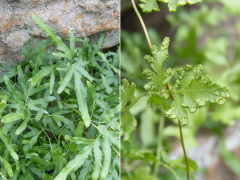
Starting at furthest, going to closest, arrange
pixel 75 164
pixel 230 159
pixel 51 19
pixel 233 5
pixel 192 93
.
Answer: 1. pixel 230 159
2. pixel 233 5
3. pixel 51 19
4. pixel 75 164
5. pixel 192 93

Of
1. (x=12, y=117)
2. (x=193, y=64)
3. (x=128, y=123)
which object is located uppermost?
(x=128, y=123)

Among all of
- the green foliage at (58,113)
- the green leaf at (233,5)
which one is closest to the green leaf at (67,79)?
the green foliage at (58,113)

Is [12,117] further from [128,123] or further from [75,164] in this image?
[128,123]

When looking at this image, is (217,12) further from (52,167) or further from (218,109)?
(52,167)

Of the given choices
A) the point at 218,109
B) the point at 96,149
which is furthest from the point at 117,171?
the point at 218,109


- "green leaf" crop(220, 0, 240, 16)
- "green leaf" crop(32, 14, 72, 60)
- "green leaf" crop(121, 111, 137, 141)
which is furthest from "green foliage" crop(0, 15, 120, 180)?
"green leaf" crop(220, 0, 240, 16)

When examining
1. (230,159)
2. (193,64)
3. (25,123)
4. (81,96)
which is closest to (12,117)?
(25,123)
